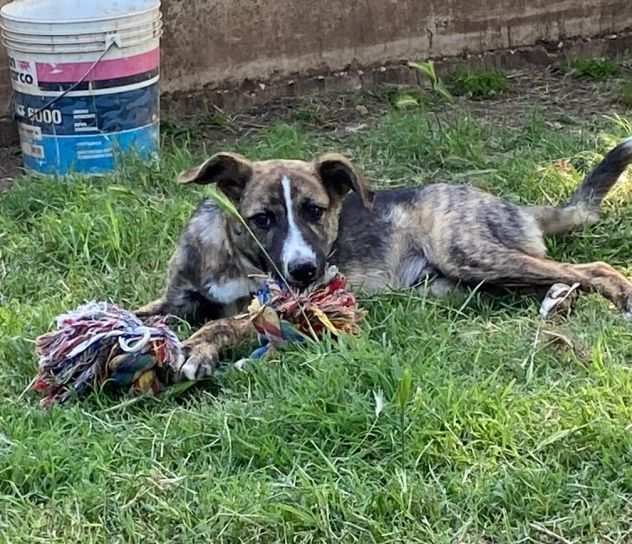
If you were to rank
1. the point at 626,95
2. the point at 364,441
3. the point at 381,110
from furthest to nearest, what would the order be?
the point at 381,110 → the point at 626,95 → the point at 364,441

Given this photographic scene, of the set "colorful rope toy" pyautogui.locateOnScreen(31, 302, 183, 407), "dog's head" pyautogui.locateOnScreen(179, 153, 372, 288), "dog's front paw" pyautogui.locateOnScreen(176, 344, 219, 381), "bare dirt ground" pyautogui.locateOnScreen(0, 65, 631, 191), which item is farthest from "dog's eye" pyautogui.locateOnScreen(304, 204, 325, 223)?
"bare dirt ground" pyautogui.locateOnScreen(0, 65, 631, 191)

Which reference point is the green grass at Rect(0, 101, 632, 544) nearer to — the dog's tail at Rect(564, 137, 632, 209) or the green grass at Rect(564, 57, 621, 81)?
the dog's tail at Rect(564, 137, 632, 209)

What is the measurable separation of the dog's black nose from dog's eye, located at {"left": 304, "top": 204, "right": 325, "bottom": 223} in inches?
11.9

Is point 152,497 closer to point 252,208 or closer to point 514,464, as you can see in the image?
point 514,464

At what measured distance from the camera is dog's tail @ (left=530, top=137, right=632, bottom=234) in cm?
519

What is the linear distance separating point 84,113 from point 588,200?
2.52 metres

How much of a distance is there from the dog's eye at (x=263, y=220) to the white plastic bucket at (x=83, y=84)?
1.85m

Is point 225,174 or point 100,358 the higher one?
point 225,174

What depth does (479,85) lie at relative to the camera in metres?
7.73

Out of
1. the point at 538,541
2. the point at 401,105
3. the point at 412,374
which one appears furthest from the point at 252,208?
the point at 401,105

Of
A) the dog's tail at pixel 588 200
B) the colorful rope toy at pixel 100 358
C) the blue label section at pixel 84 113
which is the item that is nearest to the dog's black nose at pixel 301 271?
the colorful rope toy at pixel 100 358

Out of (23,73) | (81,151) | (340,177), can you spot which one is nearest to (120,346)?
(340,177)

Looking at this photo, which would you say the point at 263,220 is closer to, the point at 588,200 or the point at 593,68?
the point at 588,200

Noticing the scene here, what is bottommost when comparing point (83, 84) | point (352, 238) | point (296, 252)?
point (352, 238)
